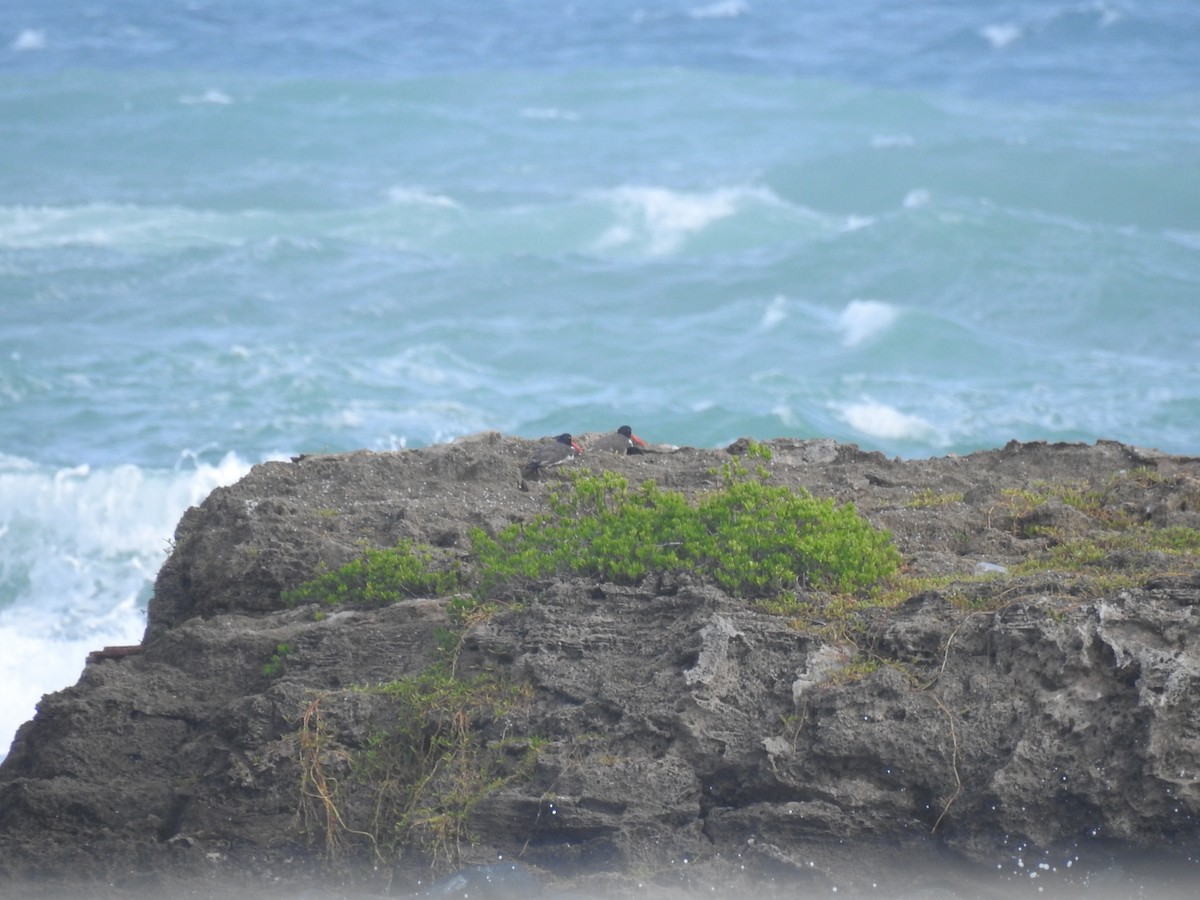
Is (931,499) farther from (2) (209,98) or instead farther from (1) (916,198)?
(2) (209,98)

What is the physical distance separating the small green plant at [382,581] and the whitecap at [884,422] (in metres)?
13.1

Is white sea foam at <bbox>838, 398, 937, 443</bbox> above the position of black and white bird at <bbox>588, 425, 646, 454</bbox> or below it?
below

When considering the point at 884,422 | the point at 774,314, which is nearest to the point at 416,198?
the point at 774,314

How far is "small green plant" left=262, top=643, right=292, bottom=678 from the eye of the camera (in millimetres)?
5895

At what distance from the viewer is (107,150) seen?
117 feet

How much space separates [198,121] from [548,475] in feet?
110

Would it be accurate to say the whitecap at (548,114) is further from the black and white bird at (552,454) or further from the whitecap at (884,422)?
the black and white bird at (552,454)

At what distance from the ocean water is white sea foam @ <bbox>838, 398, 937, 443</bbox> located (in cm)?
7

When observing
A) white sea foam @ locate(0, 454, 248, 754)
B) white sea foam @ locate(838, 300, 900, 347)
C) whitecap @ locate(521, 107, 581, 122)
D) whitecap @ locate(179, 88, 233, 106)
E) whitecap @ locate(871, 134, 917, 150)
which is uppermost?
whitecap @ locate(179, 88, 233, 106)

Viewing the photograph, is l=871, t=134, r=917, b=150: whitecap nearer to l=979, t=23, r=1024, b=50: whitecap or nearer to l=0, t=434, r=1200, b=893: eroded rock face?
l=979, t=23, r=1024, b=50: whitecap

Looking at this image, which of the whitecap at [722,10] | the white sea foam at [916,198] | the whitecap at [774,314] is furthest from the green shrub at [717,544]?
the whitecap at [722,10]

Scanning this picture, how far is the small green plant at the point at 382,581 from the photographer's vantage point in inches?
252

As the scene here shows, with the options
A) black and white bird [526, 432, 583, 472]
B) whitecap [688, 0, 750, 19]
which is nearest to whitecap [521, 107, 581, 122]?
whitecap [688, 0, 750, 19]

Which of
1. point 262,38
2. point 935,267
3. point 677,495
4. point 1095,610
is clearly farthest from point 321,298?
point 262,38
